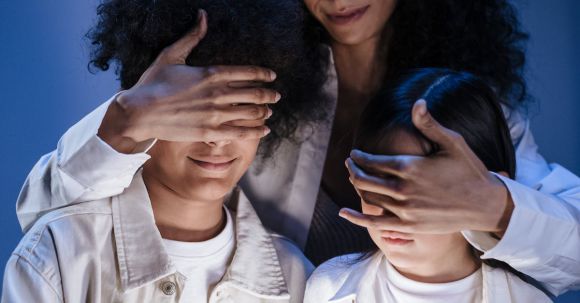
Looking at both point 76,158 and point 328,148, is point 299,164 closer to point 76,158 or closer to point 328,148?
point 328,148

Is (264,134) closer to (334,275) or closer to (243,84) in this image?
(243,84)

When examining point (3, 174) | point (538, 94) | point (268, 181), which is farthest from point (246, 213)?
point (538, 94)

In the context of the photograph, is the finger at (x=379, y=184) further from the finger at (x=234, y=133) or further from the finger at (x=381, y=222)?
the finger at (x=234, y=133)

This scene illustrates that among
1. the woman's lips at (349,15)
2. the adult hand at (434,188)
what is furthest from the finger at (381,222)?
the woman's lips at (349,15)

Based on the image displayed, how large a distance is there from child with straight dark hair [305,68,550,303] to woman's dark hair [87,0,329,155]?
26 centimetres

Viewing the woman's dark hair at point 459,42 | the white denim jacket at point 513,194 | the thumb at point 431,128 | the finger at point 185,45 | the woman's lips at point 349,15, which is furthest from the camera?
the woman's dark hair at point 459,42

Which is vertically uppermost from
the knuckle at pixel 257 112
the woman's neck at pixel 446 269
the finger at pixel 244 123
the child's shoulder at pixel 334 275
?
the knuckle at pixel 257 112

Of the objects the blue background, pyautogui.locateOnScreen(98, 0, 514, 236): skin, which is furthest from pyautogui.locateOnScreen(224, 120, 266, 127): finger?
the blue background

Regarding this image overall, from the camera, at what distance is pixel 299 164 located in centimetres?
186

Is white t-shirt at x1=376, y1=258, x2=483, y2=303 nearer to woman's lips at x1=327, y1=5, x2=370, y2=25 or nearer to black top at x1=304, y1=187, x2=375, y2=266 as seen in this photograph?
black top at x1=304, y1=187, x2=375, y2=266

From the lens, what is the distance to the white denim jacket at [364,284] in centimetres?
134

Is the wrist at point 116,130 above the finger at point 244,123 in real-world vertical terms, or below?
above

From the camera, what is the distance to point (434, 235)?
1301mm

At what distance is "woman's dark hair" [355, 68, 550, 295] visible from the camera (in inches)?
52.2
